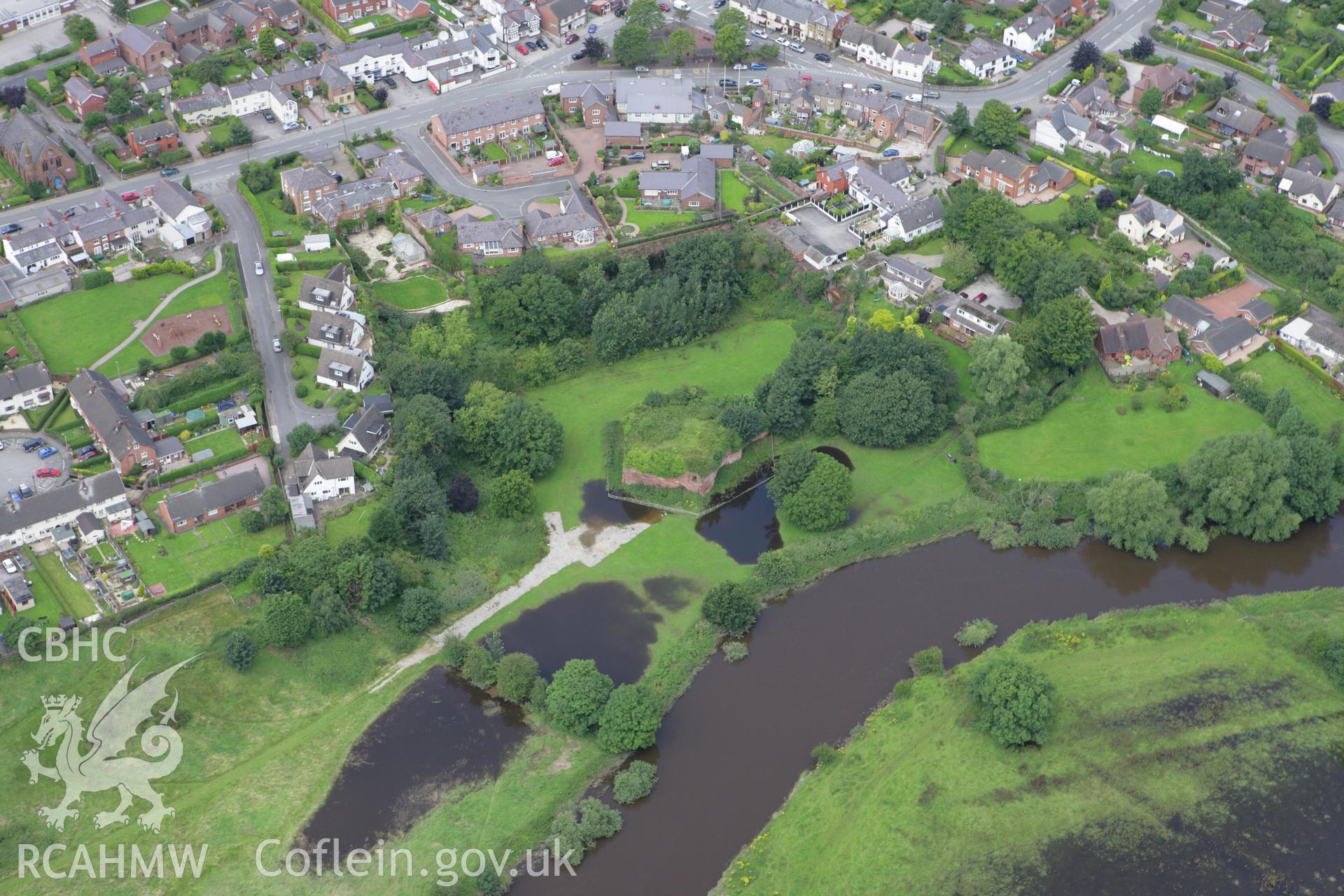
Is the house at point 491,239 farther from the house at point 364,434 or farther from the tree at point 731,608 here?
the tree at point 731,608

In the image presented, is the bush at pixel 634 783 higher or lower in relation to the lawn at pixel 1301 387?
lower

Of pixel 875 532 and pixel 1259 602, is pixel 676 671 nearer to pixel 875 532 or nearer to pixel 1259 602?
pixel 875 532

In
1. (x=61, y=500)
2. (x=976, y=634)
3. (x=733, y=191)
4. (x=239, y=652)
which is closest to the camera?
(x=239, y=652)

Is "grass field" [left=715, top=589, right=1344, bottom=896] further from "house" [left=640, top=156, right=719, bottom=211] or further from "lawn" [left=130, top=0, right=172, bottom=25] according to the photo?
"lawn" [left=130, top=0, right=172, bottom=25]

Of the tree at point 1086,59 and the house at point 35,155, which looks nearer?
the house at point 35,155

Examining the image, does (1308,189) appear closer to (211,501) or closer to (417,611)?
(417,611)

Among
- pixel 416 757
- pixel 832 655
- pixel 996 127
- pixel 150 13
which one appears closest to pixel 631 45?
pixel 996 127

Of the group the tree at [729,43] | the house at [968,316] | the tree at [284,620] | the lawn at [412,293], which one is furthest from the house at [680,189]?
the tree at [284,620]

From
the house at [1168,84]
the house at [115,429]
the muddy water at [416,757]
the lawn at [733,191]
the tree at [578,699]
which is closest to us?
the muddy water at [416,757]
